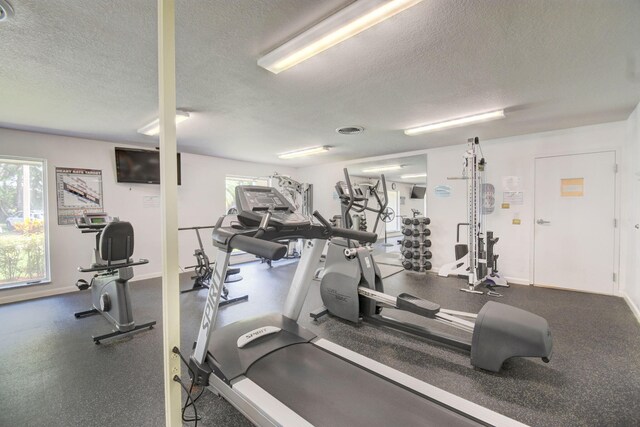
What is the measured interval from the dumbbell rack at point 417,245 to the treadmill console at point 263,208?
3.97 metres

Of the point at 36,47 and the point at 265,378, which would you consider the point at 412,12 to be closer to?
the point at 265,378

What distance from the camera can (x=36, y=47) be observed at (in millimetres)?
1900

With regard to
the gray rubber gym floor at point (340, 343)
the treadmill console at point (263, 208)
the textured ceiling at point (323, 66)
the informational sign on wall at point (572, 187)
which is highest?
the textured ceiling at point (323, 66)

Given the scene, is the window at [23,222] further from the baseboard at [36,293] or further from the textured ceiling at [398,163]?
the textured ceiling at [398,163]

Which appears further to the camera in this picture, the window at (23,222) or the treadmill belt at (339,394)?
the window at (23,222)

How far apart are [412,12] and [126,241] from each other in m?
3.38

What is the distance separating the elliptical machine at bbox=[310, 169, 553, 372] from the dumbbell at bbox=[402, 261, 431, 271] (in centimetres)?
223

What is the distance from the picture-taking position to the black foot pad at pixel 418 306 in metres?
2.38

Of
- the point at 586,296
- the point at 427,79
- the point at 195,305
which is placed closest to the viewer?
the point at 427,79

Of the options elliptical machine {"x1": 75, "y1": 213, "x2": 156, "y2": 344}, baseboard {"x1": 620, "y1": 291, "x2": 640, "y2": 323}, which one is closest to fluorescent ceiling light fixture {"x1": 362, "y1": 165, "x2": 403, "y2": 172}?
baseboard {"x1": 620, "y1": 291, "x2": 640, "y2": 323}

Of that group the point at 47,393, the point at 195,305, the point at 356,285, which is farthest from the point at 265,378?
the point at 195,305

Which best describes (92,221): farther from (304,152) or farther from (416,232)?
(416,232)

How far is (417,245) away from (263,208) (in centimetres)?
424

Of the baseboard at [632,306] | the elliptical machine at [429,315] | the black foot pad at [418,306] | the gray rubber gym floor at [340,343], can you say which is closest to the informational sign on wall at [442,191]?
the gray rubber gym floor at [340,343]
